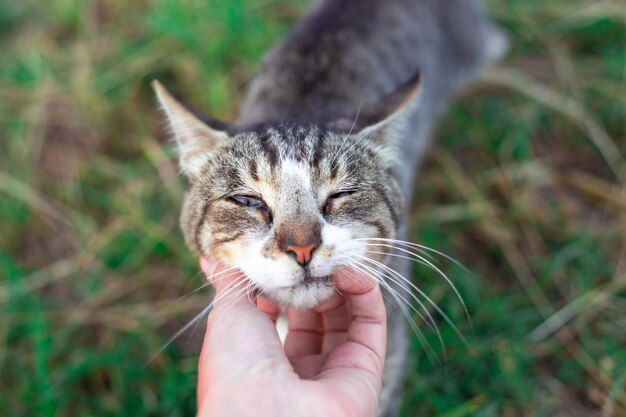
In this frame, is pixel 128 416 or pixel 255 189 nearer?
pixel 255 189

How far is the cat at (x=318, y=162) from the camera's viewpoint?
186cm

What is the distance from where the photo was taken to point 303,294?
6.24 ft

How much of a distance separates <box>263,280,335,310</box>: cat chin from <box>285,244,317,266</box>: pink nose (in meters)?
0.11

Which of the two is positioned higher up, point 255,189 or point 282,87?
point 282,87

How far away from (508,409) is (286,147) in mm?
1738

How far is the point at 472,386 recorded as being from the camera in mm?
2863

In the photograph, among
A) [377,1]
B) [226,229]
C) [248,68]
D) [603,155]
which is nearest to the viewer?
[226,229]

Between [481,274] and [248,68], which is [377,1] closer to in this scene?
[248,68]

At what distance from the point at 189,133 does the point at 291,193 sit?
56 centimetres

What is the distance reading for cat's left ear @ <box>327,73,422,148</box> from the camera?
2.24 meters

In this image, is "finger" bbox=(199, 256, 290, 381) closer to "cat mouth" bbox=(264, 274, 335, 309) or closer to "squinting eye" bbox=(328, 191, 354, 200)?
"cat mouth" bbox=(264, 274, 335, 309)

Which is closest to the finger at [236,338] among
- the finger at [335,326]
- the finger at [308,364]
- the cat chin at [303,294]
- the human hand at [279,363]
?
the human hand at [279,363]

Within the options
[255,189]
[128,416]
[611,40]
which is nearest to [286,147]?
[255,189]

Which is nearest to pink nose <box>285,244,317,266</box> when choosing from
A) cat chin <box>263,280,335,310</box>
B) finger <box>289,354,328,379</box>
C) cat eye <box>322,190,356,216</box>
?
cat chin <box>263,280,335,310</box>
